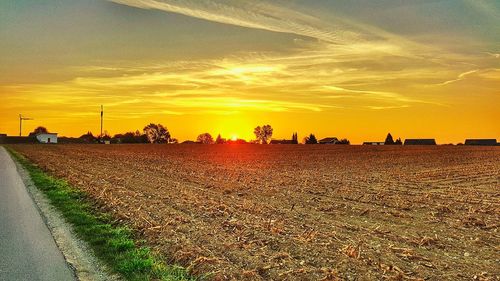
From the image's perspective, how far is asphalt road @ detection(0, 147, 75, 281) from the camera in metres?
9.40

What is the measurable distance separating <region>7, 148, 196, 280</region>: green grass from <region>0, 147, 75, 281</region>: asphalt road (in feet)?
2.78

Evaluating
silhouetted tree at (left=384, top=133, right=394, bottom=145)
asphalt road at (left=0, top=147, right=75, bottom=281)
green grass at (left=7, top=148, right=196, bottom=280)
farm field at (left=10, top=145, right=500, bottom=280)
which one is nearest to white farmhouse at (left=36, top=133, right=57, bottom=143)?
silhouetted tree at (left=384, top=133, right=394, bottom=145)

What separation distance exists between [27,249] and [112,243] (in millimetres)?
1769

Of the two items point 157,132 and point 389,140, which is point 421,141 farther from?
point 157,132

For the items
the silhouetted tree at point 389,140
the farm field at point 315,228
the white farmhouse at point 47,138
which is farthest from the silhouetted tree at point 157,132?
the farm field at point 315,228

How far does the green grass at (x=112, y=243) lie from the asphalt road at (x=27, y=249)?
0.85 meters

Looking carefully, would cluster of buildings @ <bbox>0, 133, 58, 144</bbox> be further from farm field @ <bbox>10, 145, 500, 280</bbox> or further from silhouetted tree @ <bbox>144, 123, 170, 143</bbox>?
farm field @ <bbox>10, 145, 500, 280</bbox>

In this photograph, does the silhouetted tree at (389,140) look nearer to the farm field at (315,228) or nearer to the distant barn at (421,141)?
the distant barn at (421,141)

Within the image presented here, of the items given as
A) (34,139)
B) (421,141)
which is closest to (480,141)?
(421,141)

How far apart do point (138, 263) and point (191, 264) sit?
1.07 metres

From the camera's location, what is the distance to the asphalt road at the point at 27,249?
30.8ft

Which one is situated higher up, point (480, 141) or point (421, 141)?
point (480, 141)

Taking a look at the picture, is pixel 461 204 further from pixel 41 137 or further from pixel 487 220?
pixel 41 137

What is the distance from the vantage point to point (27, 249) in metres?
11.3
